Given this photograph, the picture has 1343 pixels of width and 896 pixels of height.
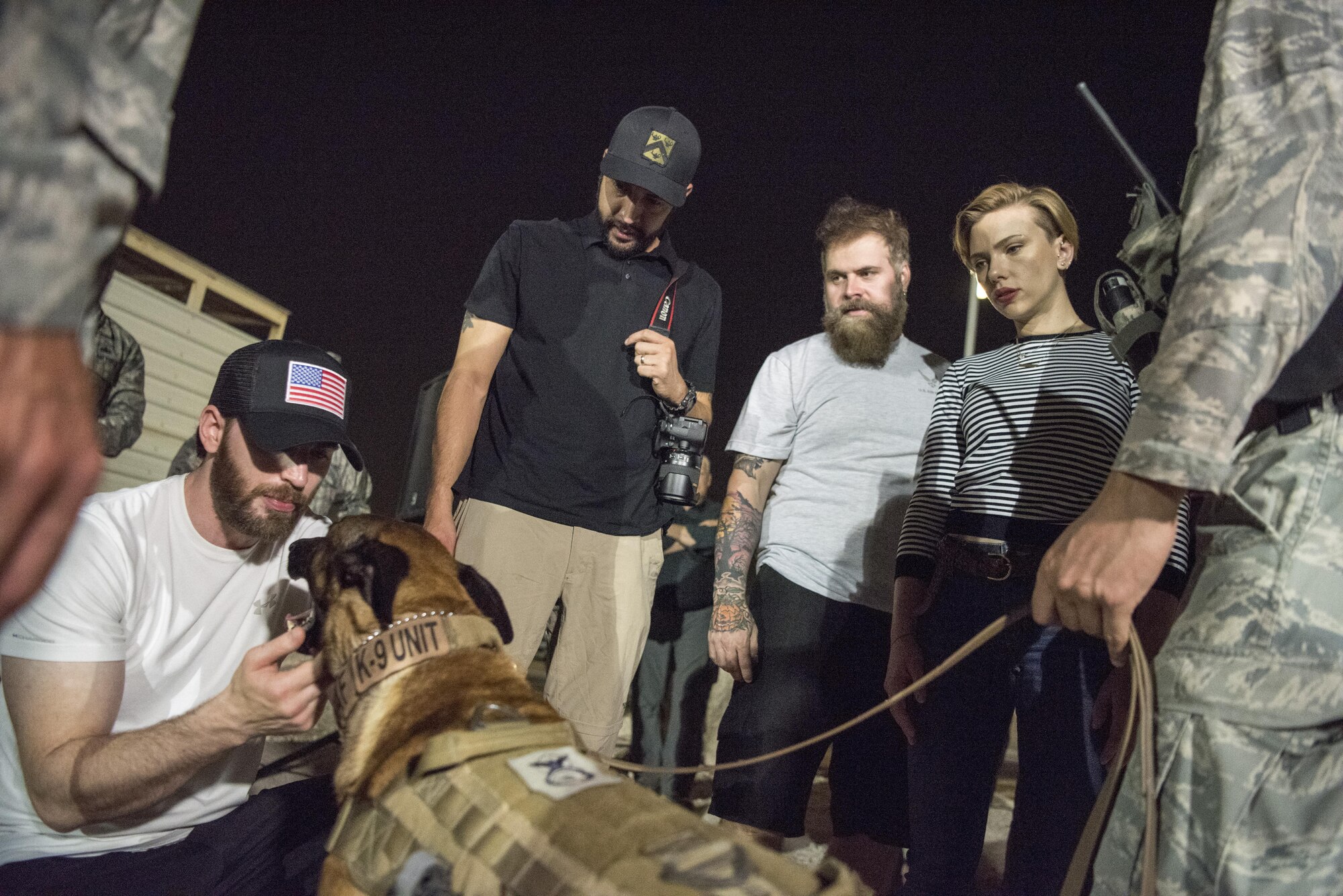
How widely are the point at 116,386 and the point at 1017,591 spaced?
5095 millimetres

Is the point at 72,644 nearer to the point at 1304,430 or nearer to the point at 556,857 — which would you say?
the point at 556,857

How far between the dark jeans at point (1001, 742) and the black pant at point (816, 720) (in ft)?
1.85

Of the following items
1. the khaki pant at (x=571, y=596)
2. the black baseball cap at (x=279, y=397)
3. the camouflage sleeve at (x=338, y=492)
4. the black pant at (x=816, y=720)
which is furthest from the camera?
the camouflage sleeve at (x=338, y=492)

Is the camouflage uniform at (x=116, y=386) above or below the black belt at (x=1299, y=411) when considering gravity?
below

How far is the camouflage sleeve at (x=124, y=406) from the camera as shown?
4.62 m

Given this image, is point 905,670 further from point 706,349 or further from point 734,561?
point 706,349

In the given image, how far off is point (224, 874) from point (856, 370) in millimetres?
2568

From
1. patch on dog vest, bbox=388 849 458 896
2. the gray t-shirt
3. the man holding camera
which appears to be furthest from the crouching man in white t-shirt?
the gray t-shirt

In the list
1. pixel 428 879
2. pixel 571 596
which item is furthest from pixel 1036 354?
pixel 428 879

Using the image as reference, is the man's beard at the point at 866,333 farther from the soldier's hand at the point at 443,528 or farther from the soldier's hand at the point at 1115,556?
the soldier's hand at the point at 1115,556

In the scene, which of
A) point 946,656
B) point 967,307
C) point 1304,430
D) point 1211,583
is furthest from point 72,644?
point 967,307

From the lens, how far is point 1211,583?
1154 millimetres

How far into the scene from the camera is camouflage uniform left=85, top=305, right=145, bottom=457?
14.8 feet

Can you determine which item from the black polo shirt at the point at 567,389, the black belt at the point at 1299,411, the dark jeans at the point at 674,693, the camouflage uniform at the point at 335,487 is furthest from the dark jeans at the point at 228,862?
the camouflage uniform at the point at 335,487
